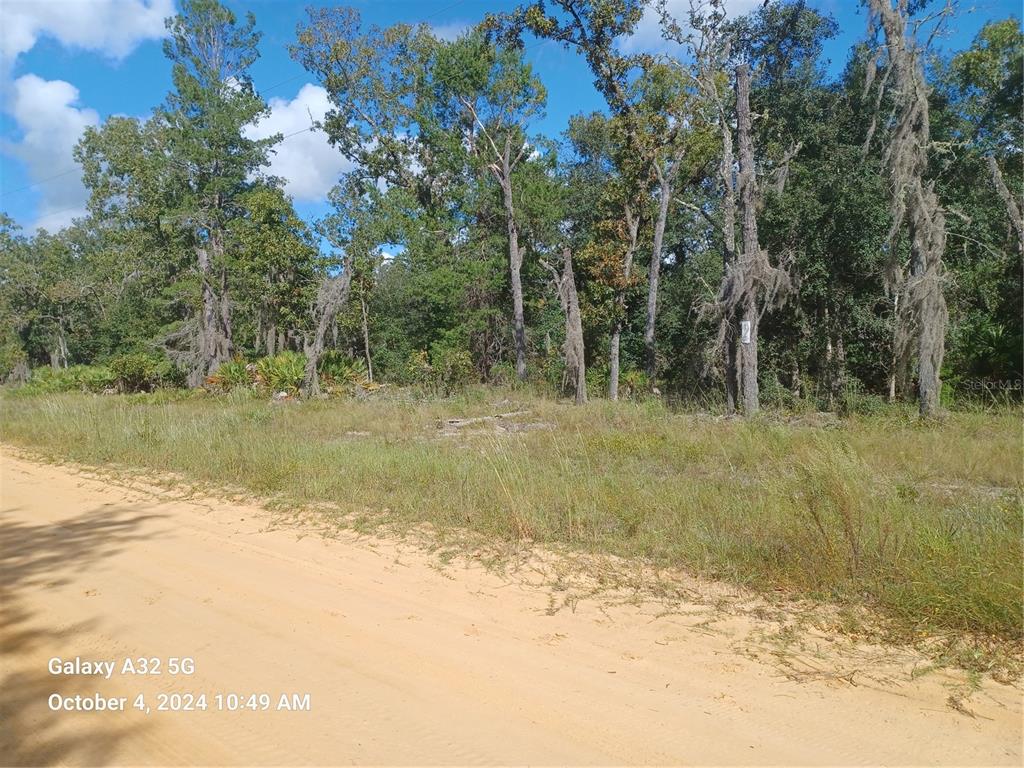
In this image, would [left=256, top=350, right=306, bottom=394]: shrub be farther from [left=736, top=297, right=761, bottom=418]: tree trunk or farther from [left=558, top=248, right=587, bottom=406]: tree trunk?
[left=736, top=297, right=761, bottom=418]: tree trunk

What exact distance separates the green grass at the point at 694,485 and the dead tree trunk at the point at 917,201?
1.69 metres

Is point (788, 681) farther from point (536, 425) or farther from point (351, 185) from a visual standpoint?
point (351, 185)

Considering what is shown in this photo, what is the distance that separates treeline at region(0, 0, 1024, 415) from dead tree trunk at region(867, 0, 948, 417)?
43 millimetres

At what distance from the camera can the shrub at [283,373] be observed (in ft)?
73.0

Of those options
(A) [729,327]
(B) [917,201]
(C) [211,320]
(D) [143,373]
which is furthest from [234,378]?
(B) [917,201]

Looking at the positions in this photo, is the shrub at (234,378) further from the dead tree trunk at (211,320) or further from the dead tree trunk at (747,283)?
the dead tree trunk at (747,283)

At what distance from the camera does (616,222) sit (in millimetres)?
22891

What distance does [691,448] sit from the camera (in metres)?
9.45

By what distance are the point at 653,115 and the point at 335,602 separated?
20.3 meters

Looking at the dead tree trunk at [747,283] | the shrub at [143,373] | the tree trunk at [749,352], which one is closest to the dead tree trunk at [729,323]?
the dead tree trunk at [747,283]

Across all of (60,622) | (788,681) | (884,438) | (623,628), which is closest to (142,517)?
(60,622)

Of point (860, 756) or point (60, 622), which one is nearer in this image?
point (860, 756)

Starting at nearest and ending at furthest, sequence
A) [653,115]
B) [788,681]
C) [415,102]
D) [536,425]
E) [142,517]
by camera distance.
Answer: [788,681], [142,517], [536,425], [653,115], [415,102]

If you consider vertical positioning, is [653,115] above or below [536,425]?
above
